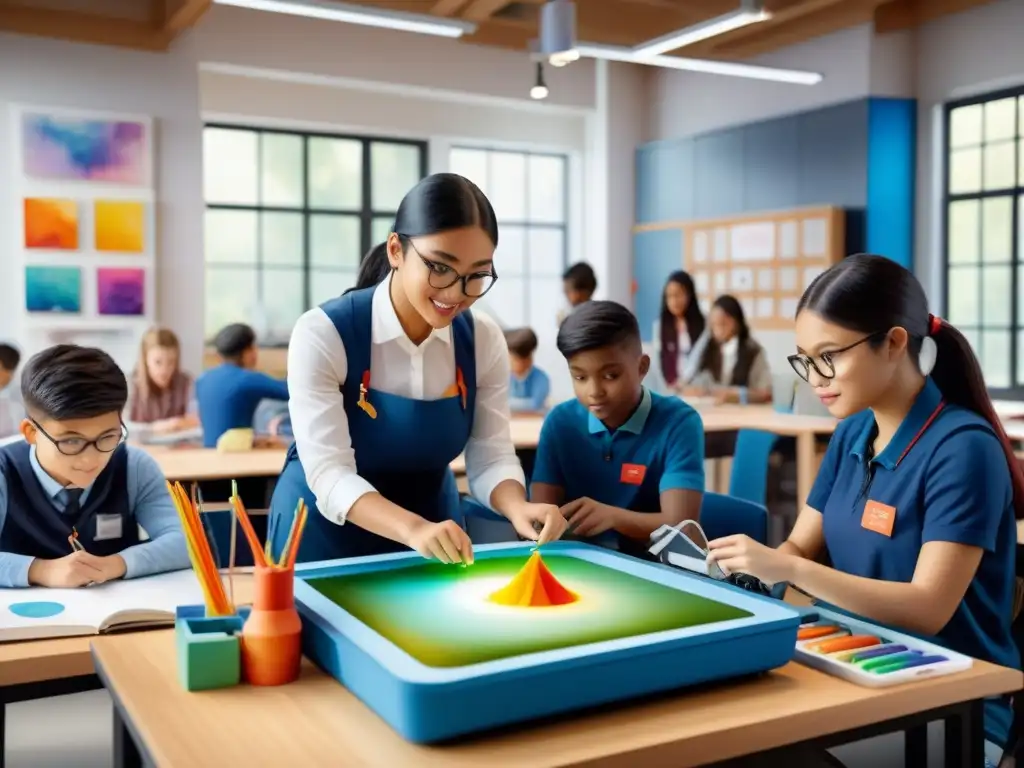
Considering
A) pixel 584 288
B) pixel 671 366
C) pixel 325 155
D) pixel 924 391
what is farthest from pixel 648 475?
A: pixel 325 155

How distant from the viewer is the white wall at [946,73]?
6391 mm

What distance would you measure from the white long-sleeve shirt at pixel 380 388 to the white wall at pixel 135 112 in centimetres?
548

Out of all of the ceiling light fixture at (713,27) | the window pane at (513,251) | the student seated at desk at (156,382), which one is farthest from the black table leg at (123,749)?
the window pane at (513,251)

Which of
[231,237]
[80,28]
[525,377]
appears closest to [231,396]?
[525,377]

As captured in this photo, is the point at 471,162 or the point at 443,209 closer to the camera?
the point at 443,209

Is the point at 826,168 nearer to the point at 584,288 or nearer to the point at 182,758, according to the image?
the point at 584,288

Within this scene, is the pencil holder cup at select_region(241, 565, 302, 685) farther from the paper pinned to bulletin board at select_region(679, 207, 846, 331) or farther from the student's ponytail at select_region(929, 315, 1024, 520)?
the paper pinned to bulletin board at select_region(679, 207, 846, 331)

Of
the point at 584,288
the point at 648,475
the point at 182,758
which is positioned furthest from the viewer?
the point at 584,288

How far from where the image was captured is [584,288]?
5230mm

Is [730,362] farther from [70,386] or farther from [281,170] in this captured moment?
[70,386]

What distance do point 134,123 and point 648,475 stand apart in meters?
5.45

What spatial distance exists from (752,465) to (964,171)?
4.57 meters

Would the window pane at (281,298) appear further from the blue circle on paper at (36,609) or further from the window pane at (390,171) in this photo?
the blue circle on paper at (36,609)

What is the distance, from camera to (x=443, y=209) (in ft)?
4.93
